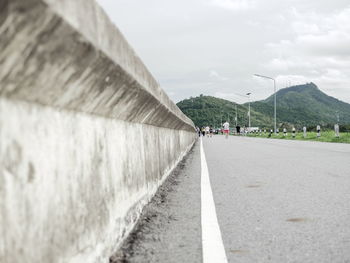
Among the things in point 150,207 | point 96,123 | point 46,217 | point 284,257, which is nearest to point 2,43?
point 46,217

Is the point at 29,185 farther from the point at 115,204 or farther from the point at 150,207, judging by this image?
the point at 150,207

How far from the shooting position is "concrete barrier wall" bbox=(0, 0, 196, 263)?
152 centimetres

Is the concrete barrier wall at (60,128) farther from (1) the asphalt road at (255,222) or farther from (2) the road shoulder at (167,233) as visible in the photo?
(1) the asphalt road at (255,222)

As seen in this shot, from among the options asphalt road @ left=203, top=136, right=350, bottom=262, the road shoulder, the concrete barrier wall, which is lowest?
asphalt road @ left=203, top=136, right=350, bottom=262

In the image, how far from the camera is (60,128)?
6.95 ft

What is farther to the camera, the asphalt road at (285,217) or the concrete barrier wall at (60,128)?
the asphalt road at (285,217)

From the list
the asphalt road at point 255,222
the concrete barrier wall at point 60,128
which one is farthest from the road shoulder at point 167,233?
the concrete barrier wall at point 60,128

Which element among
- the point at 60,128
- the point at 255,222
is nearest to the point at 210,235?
the point at 255,222

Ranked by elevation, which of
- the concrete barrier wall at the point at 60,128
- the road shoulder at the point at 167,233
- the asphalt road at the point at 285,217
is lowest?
the asphalt road at the point at 285,217

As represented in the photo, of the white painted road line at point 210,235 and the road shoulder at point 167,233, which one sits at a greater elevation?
the road shoulder at point 167,233

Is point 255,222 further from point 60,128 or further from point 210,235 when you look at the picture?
point 60,128

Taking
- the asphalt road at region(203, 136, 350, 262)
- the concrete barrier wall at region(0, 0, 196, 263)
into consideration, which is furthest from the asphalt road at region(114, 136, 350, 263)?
the concrete barrier wall at region(0, 0, 196, 263)

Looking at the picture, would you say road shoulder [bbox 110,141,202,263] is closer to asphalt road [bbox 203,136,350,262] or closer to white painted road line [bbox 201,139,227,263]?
white painted road line [bbox 201,139,227,263]

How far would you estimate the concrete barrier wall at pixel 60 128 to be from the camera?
59.8 inches
